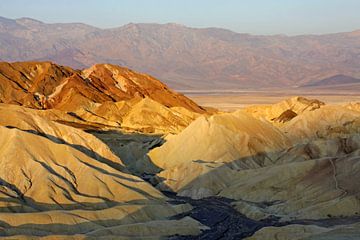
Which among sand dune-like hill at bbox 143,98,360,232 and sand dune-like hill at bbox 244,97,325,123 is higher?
sand dune-like hill at bbox 143,98,360,232

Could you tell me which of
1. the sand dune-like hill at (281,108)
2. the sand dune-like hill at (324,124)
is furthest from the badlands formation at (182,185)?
the sand dune-like hill at (281,108)

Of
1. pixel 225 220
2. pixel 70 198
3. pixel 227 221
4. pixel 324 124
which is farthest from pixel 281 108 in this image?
pixel 70 198

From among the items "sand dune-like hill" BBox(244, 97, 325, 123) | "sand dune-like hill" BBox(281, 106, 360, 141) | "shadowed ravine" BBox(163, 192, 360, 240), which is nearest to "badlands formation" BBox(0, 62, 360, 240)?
"shadowed ravine" BBox(163, 192, 360, 240)

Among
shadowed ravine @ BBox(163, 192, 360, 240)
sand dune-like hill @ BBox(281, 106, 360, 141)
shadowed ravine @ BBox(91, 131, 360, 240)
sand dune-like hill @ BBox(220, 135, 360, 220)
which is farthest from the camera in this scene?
sand dune-like hill @ BBox(281, 106, 360, 141)

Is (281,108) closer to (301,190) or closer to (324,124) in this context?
(324,124)

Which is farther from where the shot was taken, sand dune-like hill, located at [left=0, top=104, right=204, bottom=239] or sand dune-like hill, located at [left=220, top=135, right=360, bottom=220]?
sand dune-like hill, located at [left=220, top=135, right=360, bottom=220]

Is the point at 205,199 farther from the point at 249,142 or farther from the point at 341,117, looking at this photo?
the point at 341,117

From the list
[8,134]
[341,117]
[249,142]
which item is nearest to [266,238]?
[8,134]

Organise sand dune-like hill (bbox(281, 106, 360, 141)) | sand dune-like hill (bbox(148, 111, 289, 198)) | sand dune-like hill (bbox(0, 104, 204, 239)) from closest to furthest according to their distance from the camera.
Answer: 1. sand dune-like hill (bbox(0, 104, 204, 239))
2. sand dune-like hill (bbox(148, 111, 289, 198))
3. sand dune-like hill (bbox(281, 106, 360, 141))

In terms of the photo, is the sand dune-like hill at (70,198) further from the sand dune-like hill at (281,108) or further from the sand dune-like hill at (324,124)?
the sand dune-like hill at (281,108)

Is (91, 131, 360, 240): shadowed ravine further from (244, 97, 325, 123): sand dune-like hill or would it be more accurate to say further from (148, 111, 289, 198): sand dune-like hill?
(244, 97, 325, 123): sand dune-like hill

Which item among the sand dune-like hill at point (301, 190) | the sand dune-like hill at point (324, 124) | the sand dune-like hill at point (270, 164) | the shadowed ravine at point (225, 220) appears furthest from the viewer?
the sand dune-like hill at point (324, 124)
